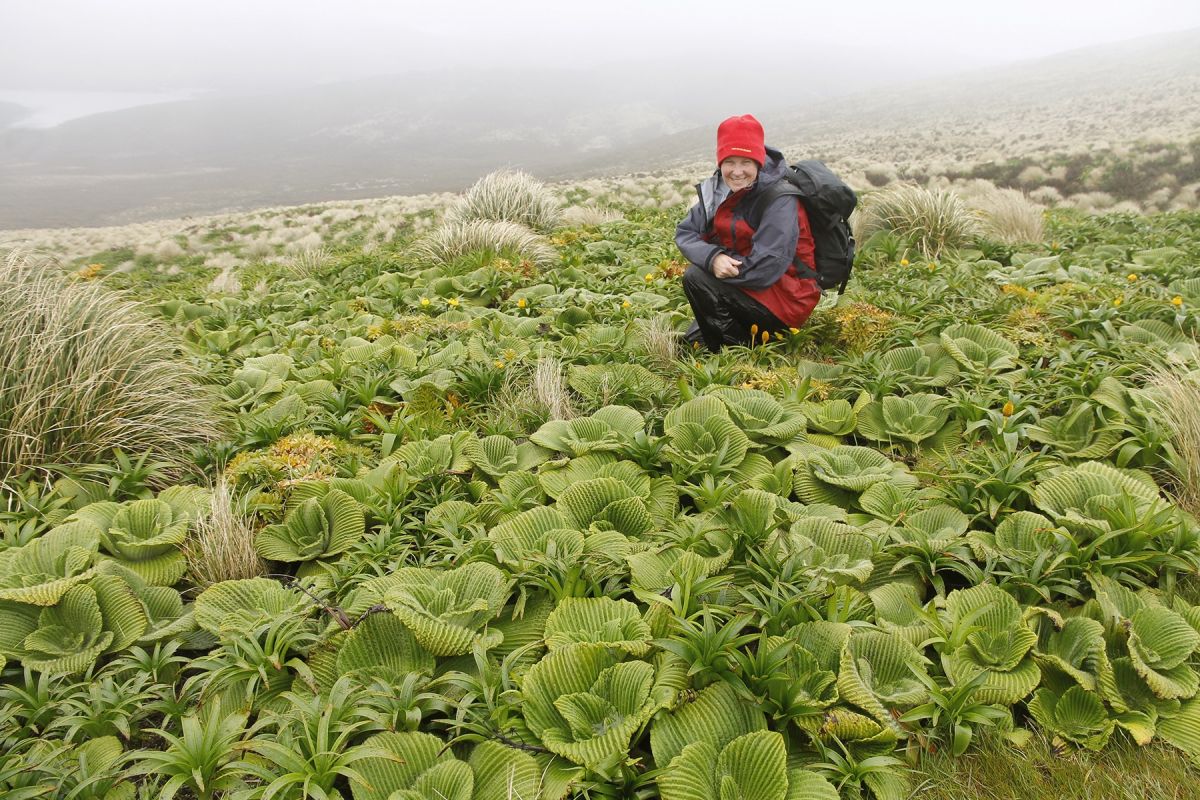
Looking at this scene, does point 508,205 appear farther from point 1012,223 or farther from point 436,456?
point 436,456

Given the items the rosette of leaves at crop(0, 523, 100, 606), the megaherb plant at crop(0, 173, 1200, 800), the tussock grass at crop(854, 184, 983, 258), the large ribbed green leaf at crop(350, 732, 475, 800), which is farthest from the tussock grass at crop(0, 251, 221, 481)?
the tussock grass at crop(854, 184, 983, 258)

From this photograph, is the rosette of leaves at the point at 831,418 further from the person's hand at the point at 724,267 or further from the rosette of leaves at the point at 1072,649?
the rosette of leaves at the point at 1072,649

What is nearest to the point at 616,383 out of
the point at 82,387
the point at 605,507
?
the point at 605,507

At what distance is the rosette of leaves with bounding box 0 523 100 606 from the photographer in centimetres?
230

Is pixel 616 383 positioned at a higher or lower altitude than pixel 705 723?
higher

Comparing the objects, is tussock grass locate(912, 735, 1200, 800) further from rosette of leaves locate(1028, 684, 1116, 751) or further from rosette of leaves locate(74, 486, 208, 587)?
rosette of leaves locate(74, 486, 208, 587)

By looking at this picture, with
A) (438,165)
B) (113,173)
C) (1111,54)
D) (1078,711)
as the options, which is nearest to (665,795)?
(1078,711)

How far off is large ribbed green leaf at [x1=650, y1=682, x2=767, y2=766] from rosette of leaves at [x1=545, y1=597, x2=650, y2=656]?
0.70 feet

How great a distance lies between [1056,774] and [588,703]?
3.91 feet

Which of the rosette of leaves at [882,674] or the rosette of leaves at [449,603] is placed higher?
the rosette of leaves at [449,603]

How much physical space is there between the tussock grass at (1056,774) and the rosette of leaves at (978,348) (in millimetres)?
2317

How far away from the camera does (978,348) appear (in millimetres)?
3877

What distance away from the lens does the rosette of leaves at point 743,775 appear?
1.68 meters

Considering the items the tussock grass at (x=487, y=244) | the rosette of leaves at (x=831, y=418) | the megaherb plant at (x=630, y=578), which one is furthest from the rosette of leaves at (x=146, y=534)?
the tussock grass at (x=487, y=244)
